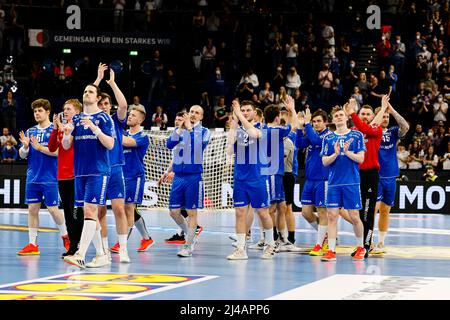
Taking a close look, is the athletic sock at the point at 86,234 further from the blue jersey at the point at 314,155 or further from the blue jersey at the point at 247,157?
the blue jersey at the point at 314,155

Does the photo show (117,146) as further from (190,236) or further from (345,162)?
(345,162)

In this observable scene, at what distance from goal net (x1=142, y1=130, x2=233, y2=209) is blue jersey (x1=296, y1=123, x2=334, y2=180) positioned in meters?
8.78

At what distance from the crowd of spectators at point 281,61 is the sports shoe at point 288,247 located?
13336 millimetres

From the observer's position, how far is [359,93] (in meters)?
29.1

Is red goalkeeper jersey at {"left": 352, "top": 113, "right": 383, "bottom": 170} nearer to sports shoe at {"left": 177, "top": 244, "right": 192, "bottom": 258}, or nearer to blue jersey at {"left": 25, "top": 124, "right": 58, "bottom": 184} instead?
sports shoe at {"left": 177, "top": 244, "right": 192, "bottom": 258}

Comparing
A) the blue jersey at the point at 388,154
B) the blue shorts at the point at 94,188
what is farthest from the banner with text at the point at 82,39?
the blue shorts at the point at 94,188

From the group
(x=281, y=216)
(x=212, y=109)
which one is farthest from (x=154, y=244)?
(x=212, y=109)

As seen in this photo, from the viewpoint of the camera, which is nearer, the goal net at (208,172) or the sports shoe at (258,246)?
the sports shoe at (258,246)

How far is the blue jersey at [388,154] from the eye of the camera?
14.2 meters

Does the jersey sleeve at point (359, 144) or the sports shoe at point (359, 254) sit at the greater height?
the jersey sleeve at point (359, 144)

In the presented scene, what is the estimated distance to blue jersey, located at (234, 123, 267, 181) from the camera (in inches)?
513

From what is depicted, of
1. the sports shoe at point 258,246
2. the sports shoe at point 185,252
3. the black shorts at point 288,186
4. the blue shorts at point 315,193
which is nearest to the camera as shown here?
the sports shoe at point 185,252
